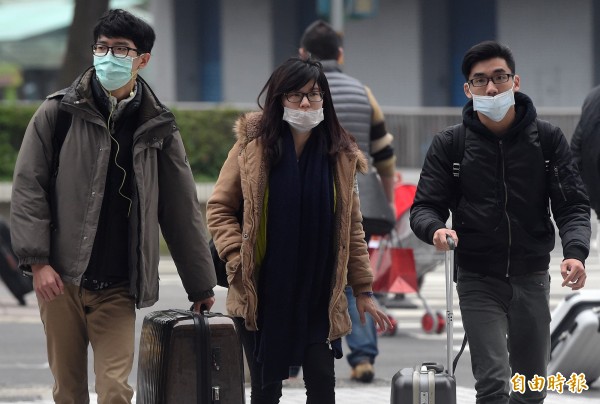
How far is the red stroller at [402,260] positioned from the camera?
10.6 metres

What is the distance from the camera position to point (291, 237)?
5.71 metres

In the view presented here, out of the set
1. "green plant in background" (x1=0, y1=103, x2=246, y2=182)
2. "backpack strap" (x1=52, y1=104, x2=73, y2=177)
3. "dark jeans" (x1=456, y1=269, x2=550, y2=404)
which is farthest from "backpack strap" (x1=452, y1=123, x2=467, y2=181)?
"green plant in background" (x1=0, y1=103, x2=246, y2=182)

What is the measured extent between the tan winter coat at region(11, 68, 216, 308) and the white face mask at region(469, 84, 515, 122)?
1.24 m

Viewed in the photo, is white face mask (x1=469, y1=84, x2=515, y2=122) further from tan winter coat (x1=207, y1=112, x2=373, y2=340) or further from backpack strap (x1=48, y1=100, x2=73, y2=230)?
backpack strap (x1=48, y1=100, x2=73, y2=230)

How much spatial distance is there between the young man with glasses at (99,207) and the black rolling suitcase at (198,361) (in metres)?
0.18

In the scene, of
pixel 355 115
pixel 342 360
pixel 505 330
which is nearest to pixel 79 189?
pixel 505 330

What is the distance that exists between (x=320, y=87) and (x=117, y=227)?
0.97 meters

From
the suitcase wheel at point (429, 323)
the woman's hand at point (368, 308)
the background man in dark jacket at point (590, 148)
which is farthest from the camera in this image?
the suitcase wheel at point (429, 323)

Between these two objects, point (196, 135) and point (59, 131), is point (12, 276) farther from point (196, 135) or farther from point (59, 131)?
point (59, 131)

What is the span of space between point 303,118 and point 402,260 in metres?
4.98

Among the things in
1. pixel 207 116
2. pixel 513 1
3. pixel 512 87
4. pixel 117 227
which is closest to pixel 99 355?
pixel 117 227

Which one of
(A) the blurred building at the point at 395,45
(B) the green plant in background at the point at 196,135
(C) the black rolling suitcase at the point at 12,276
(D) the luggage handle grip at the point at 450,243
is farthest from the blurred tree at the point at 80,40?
(D) the luggage handle grip at the point at 450,243

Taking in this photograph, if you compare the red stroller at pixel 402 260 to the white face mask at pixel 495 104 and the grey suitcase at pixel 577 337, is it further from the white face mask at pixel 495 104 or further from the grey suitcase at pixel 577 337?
the white face mask at pixel 495 104

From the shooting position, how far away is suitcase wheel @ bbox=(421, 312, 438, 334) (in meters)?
11.4
